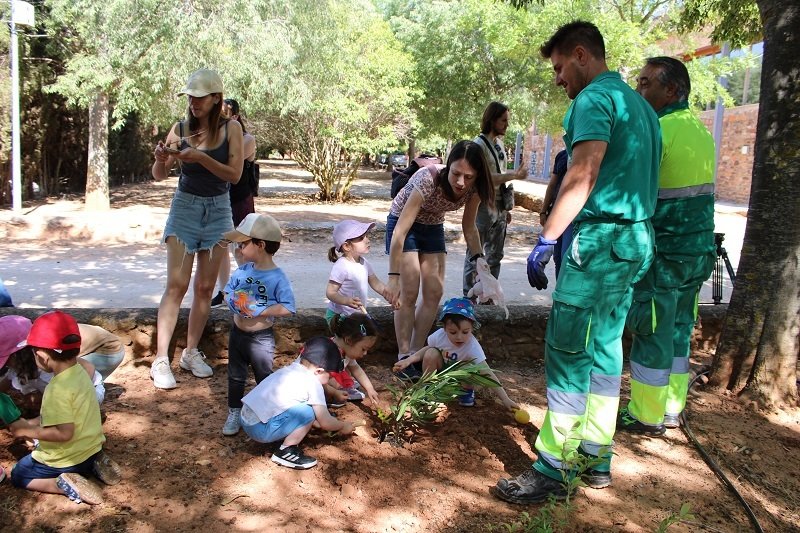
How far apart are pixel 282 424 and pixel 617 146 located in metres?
1.94

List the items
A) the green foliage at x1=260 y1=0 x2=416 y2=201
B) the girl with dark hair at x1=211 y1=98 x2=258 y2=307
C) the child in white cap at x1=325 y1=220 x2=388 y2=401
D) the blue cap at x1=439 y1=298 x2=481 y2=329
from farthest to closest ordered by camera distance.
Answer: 1. the green foliage at x1=260 y1=0 x2=416 y2=201
2. the girl with dark hair at x1=211 y1=98 x2=258 y2=307
3. the child in white cap at x1=325 y1=220 x2=388 y2=401
4. the blue cap at x1=439 y1=298 x2=481 y2=329

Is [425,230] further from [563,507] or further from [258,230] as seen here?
[563,507]

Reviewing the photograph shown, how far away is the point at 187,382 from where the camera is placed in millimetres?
3980

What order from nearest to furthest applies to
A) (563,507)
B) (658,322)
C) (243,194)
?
(563,507)
(658,322)
(243,194)

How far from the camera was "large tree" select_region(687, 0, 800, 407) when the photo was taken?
3898mm

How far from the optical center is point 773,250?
3984mm

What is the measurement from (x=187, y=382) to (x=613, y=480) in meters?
2.51

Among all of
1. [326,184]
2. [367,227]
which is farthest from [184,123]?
[326,184]

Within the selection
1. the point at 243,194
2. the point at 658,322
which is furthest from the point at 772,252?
the point at 243,194

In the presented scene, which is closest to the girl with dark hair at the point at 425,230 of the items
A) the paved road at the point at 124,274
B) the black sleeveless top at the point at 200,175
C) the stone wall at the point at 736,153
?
the black sleeveless top at the point at 200,175

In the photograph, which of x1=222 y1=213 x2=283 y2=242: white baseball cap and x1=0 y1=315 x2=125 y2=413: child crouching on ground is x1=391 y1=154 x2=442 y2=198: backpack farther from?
x1=0 y1=315 x2=125 y2=413: child crouching on ground

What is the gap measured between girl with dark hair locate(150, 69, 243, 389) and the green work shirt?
2.13m

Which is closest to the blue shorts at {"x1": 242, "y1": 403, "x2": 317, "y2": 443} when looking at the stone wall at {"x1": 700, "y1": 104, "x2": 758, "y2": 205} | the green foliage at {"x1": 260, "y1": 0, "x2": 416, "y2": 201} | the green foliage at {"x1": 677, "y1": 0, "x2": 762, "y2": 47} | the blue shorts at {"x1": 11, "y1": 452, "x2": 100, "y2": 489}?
the blue shorts at {"x1": 11, "y1": 452, "x2": 100, "y2": 489}

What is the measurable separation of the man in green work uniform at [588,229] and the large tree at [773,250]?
1.58 meters
